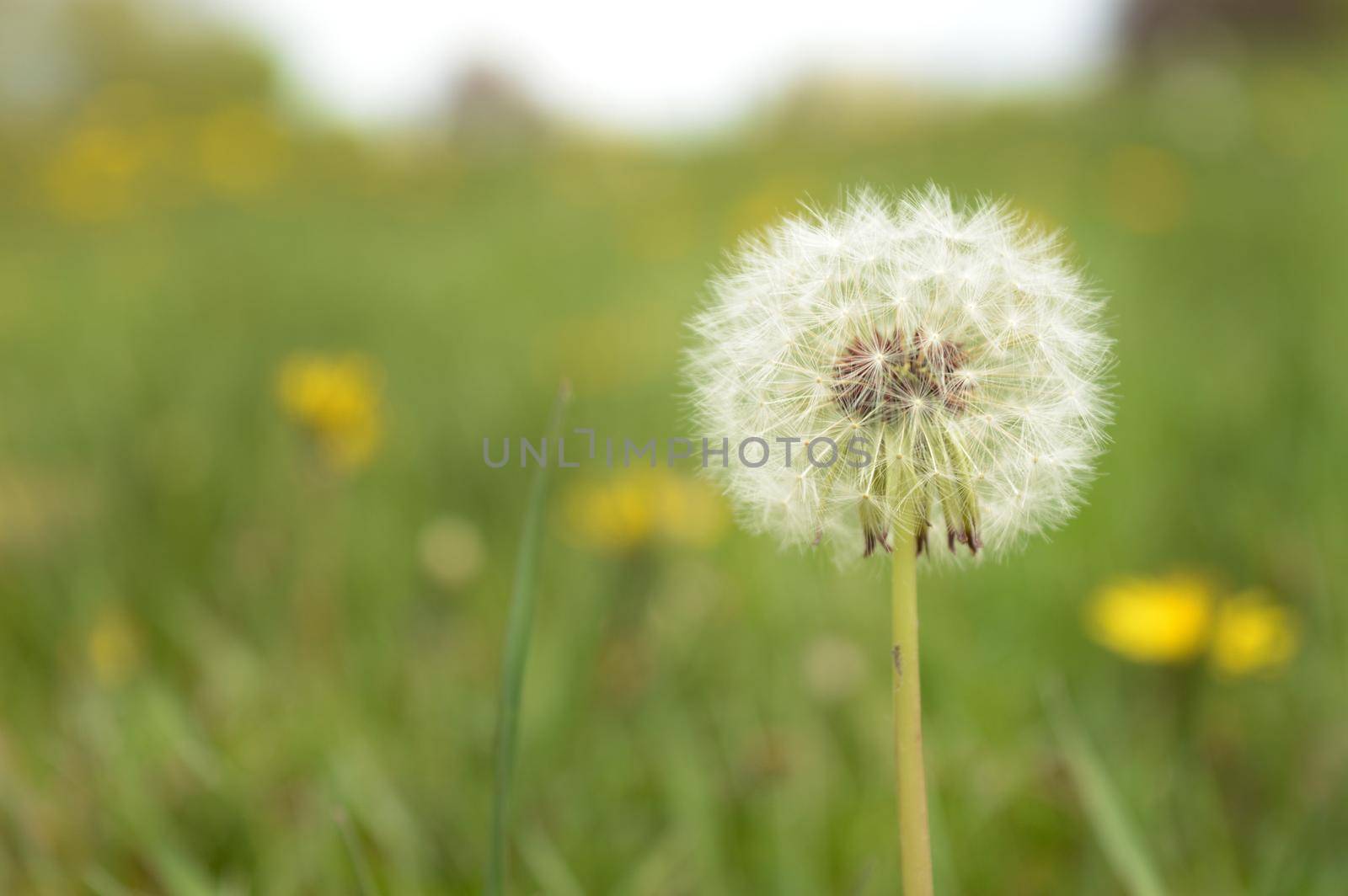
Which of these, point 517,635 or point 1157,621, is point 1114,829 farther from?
point 1157,621

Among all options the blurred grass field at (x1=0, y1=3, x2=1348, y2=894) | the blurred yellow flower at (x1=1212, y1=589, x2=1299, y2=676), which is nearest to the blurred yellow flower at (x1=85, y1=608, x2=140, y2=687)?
the blurred grass field at (x1=0, y1=3, x2=1348, y2=894)

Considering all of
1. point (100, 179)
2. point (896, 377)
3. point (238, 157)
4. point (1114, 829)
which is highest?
point (238, 157)

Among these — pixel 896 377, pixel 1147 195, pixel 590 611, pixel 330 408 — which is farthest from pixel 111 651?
pixel 1147 195

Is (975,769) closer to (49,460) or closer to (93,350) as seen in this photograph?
(49,460)

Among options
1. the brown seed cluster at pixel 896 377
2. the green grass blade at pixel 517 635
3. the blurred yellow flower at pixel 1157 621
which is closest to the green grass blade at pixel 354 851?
the green grass blade at pixel 517 635

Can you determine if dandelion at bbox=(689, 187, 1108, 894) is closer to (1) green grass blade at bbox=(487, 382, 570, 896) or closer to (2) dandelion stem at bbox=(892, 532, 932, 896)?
(2) dandelion stem at bbox=(892, 532, 932, 896)
